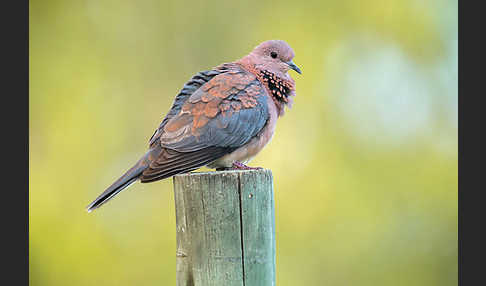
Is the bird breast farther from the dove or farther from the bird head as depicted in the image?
the bird head

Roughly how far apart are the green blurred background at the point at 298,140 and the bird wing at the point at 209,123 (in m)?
2.71

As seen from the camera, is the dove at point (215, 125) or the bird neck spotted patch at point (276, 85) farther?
the bird neck spotted patch at point (276, 85)

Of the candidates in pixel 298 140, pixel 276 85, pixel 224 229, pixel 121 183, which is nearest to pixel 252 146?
pixel 276 85

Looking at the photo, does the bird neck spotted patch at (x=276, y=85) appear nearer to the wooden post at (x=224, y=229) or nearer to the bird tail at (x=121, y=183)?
the bird tail at (x=121, y=183)

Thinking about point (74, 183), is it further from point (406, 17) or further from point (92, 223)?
point (406, 17)

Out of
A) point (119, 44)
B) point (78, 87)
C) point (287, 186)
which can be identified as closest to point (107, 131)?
point (78, 87)

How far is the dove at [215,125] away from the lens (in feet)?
14.0

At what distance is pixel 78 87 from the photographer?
8.12 metres

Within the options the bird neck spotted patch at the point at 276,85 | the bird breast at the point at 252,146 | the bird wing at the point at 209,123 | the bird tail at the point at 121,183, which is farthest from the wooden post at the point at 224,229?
the bird neck spotted patch at the point at 276,85

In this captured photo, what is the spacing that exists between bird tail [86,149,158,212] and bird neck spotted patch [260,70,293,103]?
1.30 m

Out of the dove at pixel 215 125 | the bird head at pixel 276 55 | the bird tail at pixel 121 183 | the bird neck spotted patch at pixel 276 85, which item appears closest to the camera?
the bird tail at pixel 121 183

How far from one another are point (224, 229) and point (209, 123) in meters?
1.35

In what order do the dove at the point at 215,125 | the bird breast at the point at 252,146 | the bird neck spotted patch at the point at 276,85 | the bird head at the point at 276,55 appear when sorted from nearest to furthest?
the dove at the point at 215,125, the bird breast at the point at 252,146, the bird neck spotted patch at the point at 276,85, the bird head at the point at 276,55

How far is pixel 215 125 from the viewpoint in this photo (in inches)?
177
